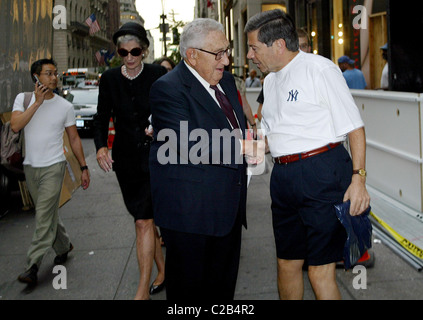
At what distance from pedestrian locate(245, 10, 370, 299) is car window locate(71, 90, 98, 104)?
17.4m

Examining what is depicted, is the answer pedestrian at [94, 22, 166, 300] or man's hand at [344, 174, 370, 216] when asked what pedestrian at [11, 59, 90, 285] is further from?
man's hand at [344, 174, 370, 216]

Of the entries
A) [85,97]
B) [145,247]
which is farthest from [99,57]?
[145,247]

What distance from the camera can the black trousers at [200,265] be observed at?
3105 mm

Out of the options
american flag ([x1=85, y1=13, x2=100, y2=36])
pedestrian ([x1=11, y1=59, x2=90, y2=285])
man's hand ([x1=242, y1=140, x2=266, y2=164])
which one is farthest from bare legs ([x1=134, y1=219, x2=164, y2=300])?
american flag ([x1=85, y1=13, x2=100, y2=36])

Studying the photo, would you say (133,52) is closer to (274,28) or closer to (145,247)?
(274,28)

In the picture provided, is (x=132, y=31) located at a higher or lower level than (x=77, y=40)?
lower

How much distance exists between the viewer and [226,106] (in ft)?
10.3

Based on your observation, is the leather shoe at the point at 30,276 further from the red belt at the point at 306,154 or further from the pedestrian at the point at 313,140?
the red belt at the point at 306,154

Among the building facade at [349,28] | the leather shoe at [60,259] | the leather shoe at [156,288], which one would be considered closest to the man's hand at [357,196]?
the leather shoe at [156,288]

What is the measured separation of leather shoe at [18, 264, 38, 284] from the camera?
486cm

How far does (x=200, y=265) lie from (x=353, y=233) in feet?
3.04

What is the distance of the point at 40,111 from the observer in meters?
5.21

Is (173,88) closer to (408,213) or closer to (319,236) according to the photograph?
(319,236)

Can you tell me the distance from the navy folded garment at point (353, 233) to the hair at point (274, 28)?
1.03 metres
